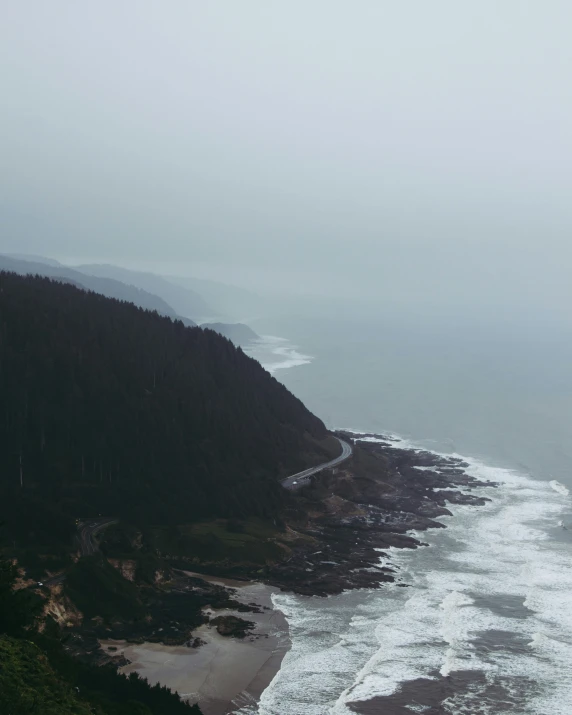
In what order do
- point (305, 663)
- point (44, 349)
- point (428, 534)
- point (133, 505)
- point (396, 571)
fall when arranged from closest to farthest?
point (305, 663)
point (396, 571)
point (133, 505)
point (428, 534)
point (44, 349)

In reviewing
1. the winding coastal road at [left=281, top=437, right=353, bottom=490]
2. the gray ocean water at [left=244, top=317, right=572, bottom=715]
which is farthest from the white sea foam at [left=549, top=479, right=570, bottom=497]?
the winding coastal road at [left=281, top=437, right=353, bottom=490]

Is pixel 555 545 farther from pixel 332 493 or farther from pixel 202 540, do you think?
pixel 202 540

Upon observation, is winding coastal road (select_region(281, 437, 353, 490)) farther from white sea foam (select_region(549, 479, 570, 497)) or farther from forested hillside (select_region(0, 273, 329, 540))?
white sea foam (select_region(549, 479, 570, 497))

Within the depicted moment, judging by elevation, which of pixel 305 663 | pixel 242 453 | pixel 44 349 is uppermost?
pixel 44 349

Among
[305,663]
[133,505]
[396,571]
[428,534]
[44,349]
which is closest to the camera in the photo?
[305,663]

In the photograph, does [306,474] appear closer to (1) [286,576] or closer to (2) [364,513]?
(2) [364,513]

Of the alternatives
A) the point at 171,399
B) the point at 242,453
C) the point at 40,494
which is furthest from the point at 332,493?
the point at 40,494
